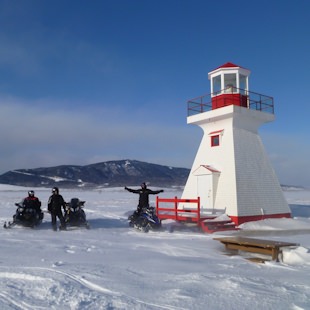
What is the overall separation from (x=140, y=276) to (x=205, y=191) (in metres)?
9.43

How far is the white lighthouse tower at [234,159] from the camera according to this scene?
46.0 ft

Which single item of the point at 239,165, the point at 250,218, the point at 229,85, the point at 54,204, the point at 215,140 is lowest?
the point at 250,218

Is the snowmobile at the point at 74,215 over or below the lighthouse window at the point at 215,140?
below

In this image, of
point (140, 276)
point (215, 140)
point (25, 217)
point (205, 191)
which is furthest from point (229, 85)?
point (140, 276)

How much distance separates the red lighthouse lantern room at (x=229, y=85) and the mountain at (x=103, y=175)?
99648mm

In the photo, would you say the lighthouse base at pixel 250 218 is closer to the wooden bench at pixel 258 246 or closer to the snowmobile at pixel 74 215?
the wooden bench at pixel 258 246

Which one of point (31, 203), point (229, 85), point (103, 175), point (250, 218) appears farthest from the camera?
point (103, 175)

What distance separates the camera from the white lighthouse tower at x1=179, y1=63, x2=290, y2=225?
1402 centimetres

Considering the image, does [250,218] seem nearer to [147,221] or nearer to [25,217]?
[147,221]

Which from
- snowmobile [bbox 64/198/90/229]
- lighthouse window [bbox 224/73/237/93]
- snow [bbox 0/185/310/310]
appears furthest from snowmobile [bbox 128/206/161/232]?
lighthouse window [bbox 224/73/237/93]

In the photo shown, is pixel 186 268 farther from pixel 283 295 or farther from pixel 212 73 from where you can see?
pixel 212 73

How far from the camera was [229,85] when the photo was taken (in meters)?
15.5

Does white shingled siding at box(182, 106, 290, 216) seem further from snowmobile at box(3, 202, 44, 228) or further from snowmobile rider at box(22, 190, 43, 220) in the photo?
snowmobile at box(3, 202, 44, 228)

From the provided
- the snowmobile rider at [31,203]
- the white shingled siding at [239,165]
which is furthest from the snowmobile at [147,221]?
the snowmobile rider at [31,203]
